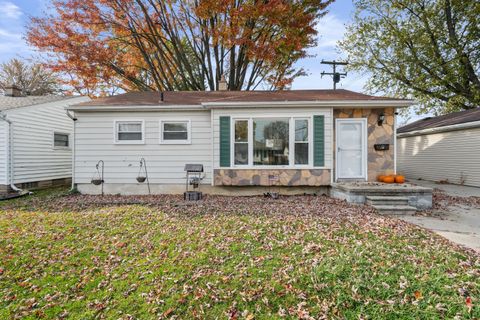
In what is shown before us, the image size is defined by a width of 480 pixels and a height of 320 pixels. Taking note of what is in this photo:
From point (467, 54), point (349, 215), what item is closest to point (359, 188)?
point (349, 215)

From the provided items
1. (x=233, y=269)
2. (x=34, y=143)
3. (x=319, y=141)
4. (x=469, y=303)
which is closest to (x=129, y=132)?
(x=34, y=143)

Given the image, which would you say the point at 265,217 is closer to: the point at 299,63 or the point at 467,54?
the point at 299,63

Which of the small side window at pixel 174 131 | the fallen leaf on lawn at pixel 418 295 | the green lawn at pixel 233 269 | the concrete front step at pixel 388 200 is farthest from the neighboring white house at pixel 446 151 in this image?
the small side window at pixel 174 131

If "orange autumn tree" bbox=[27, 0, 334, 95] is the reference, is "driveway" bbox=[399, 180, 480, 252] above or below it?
below

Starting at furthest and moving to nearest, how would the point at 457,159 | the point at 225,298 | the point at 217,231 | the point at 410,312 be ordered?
the point at 457,159, the point at 217,231, the point at 225,298, the point at 410,312

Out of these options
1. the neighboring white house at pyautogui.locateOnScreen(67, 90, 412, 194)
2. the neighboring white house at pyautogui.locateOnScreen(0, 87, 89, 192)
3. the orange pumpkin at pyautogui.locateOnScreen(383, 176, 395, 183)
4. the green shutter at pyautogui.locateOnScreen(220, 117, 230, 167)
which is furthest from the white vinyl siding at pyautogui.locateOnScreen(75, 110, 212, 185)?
the orange pumpkin at pyautogui.locateOnScreen(383, 176, 395, 183)

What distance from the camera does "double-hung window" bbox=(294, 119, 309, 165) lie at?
24.8 ft

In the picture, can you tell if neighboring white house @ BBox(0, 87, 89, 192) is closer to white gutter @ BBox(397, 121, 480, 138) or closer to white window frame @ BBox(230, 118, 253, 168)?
white window frame @ BBox(230, 118, 253, 168)

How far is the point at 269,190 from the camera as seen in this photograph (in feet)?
25.7

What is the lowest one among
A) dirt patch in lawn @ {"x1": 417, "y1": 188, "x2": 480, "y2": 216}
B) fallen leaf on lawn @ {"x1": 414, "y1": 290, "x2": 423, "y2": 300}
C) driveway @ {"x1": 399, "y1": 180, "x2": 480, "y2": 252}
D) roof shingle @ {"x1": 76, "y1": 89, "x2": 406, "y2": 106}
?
fallen leaf on lawn @ {"x1": 414, "y1": 290, "x2": 423, "y2": 300}

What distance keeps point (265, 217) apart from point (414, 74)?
18137mm

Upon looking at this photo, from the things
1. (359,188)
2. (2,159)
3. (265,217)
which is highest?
(2,159)

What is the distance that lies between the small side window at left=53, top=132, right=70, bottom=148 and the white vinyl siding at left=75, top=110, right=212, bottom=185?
3934 mm

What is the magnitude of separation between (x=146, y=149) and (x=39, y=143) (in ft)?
17.6
